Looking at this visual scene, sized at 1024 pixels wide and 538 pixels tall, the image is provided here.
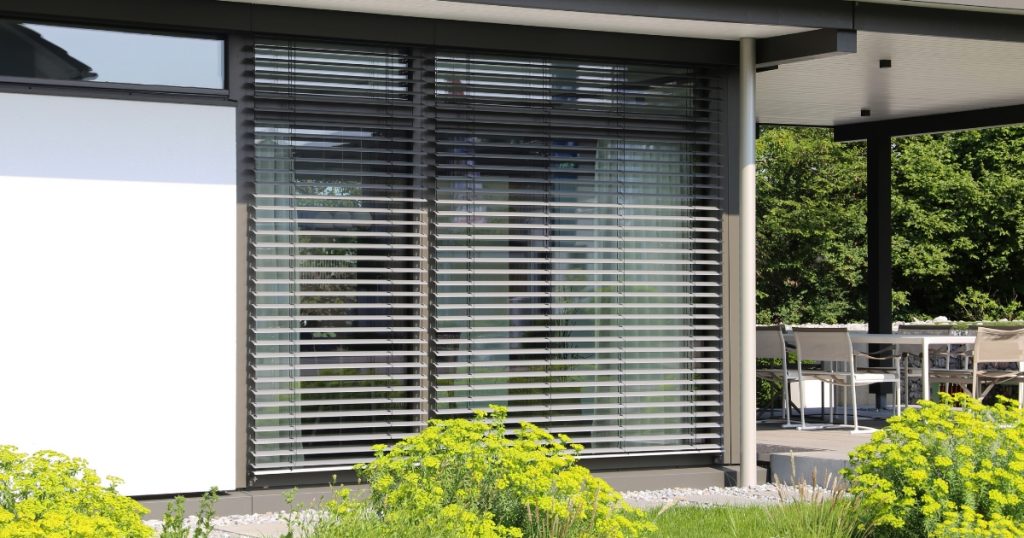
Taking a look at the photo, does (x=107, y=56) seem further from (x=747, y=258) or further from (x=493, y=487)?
(x=747, y=258)

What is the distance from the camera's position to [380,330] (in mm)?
7254

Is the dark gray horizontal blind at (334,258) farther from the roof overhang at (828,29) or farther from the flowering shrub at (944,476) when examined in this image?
the flowering shrub at (944,476)

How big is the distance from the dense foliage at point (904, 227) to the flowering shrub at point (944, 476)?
19.0m

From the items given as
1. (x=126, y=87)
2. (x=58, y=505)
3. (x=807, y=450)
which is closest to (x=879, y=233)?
(x=807, y=450)

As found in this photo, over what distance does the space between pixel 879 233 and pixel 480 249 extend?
19.1 feet

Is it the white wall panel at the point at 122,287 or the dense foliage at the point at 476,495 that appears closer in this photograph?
the dense foliage at the point at 476,495

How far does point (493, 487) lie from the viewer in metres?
5.12

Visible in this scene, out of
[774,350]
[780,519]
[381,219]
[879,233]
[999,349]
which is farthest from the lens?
[879,233]

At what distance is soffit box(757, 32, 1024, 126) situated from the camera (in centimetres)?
831

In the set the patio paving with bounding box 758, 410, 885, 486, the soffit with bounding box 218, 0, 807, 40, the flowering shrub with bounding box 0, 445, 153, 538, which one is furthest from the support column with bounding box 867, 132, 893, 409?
the flowering shrub with bounding box 0, 445, 153, 538

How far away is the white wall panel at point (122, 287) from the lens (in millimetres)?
6531

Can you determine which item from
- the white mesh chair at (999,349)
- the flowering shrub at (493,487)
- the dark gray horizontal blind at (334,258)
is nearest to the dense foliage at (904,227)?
the white mesh chair at (999,349)

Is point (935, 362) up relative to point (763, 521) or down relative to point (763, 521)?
up

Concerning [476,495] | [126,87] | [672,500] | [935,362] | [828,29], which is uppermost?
[828,29]
